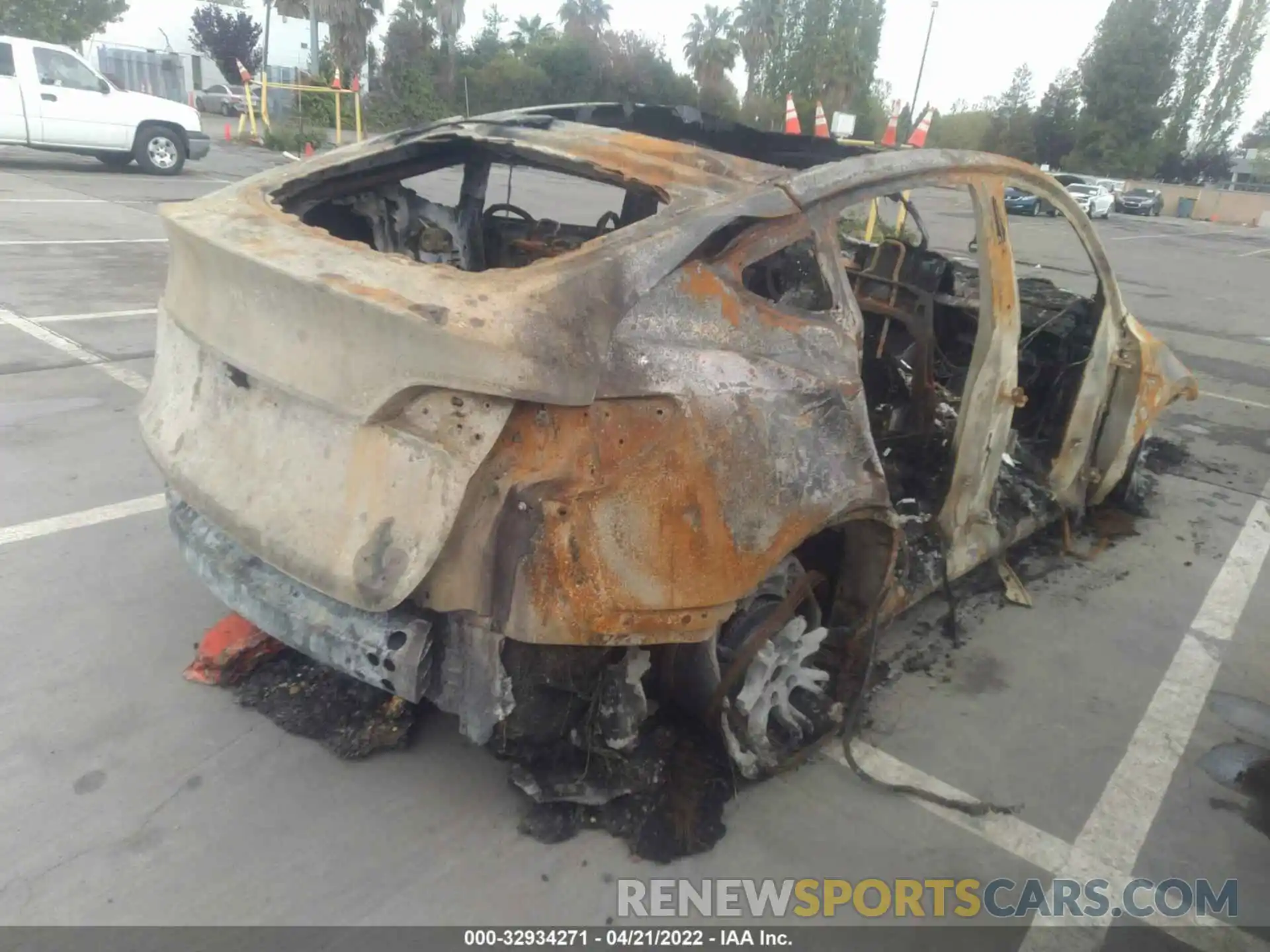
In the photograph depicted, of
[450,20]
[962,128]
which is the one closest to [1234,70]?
[962,128]

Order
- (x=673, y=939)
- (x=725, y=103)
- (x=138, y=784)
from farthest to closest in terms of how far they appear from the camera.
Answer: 1. (x=725, y=103)
2. (x=138, y=784)
3. (x=673, y=939)

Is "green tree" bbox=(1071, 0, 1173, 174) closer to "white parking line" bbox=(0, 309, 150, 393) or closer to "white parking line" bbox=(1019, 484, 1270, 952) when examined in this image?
"white parking line" bbox=(1019, 484, 1270, 952)

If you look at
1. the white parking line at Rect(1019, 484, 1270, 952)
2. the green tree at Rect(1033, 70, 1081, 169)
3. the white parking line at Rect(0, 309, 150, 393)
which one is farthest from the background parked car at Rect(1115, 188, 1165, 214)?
the white parking line at Rect(0, 309, 150, 393)

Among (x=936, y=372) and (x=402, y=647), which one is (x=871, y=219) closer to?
(x=936, y=372)

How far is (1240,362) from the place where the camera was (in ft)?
31.4

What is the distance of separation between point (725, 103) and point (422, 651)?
45.7 metres

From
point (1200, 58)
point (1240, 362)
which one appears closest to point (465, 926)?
point (1240, 362)

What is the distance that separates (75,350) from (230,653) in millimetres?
4101

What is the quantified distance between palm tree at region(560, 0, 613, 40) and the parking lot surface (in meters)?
59.3

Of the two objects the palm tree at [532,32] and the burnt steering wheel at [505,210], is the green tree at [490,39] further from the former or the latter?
the burnt steering wheel at [505,210]

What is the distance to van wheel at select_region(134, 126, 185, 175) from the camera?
14.4 meters

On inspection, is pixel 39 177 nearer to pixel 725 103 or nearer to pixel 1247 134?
pixel 725 103

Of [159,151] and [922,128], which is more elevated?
[922,128]

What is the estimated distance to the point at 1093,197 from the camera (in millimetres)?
30719
